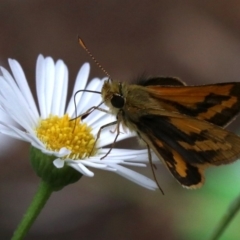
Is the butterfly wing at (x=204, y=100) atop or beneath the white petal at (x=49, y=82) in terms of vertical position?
atop

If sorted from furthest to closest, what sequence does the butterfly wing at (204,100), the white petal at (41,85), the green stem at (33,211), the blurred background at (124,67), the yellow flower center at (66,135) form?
the blurred background at (124,67) → the white petal at (41,85) → the yellow flower center at (66,135) → the butterfly wing at (204,100) → the green stem at (33,211)

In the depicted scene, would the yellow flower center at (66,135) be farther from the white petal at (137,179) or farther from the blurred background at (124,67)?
the blurred background at (124,67)

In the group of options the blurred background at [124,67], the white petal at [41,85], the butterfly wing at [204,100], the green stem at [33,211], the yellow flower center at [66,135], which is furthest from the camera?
the blurred background at [124,67]

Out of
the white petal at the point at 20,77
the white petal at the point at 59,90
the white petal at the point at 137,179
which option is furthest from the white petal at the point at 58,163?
the white petal at the point at 59,90

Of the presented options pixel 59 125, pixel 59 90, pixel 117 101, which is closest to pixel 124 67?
pixel 59 90

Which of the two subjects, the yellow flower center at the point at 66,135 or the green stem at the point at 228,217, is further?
the yellow flower center at the point at 66,135

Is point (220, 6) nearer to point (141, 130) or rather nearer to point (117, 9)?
point (117, 9)
